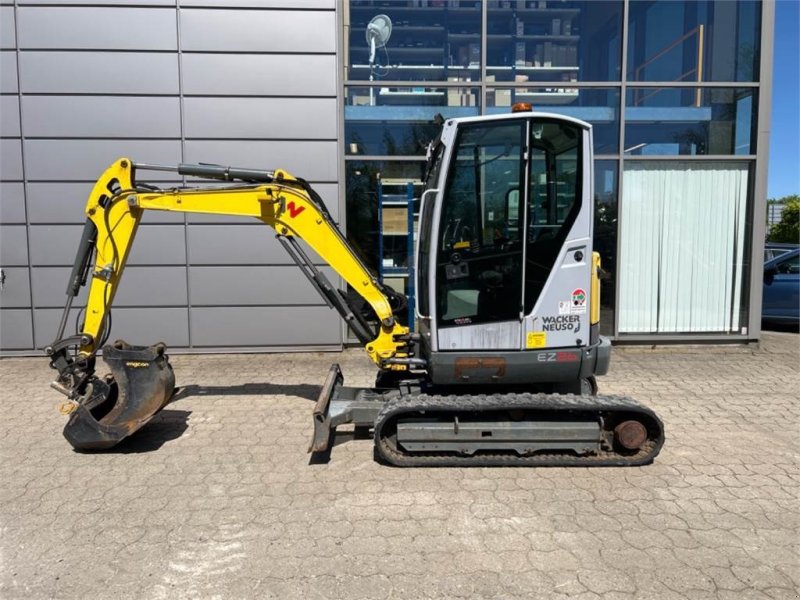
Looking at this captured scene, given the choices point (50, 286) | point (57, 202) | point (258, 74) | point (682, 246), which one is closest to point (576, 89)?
point (682, 246)

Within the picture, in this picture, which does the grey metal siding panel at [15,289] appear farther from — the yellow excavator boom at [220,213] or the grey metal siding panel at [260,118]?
the yellow excavator boom at [220,213]

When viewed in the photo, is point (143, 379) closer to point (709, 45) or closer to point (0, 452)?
point (0, 452)

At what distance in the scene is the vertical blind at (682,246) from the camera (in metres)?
8.17

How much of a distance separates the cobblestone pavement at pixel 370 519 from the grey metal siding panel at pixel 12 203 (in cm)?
365

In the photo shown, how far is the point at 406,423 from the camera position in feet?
13.5

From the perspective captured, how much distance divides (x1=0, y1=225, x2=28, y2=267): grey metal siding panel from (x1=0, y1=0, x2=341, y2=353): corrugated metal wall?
1 centimetres

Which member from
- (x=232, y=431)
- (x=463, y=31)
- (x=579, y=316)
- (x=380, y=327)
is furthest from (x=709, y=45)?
(x=232, y=431)

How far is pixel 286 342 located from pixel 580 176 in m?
5.06

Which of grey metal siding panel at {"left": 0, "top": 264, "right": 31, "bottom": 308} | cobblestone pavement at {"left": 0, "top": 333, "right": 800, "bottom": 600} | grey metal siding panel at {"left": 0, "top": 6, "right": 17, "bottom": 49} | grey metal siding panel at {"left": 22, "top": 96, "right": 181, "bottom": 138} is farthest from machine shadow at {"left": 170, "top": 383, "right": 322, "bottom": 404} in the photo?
grey metal siding panel at {"left": 0, "top": 6, "right": 17, "bottom": 49}

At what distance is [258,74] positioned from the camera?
764 cm

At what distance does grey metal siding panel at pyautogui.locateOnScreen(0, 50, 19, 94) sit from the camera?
24.6ft

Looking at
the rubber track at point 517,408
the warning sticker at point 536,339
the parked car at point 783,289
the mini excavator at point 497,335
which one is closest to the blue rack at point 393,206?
the mini excavator at point 497,335

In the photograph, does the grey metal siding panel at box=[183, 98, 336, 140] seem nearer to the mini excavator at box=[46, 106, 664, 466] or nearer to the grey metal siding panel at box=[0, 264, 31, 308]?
the grey metal siding panel at box=[0, 264, 31, 308]

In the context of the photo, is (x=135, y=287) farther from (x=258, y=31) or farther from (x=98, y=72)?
(x=258, y=31)
